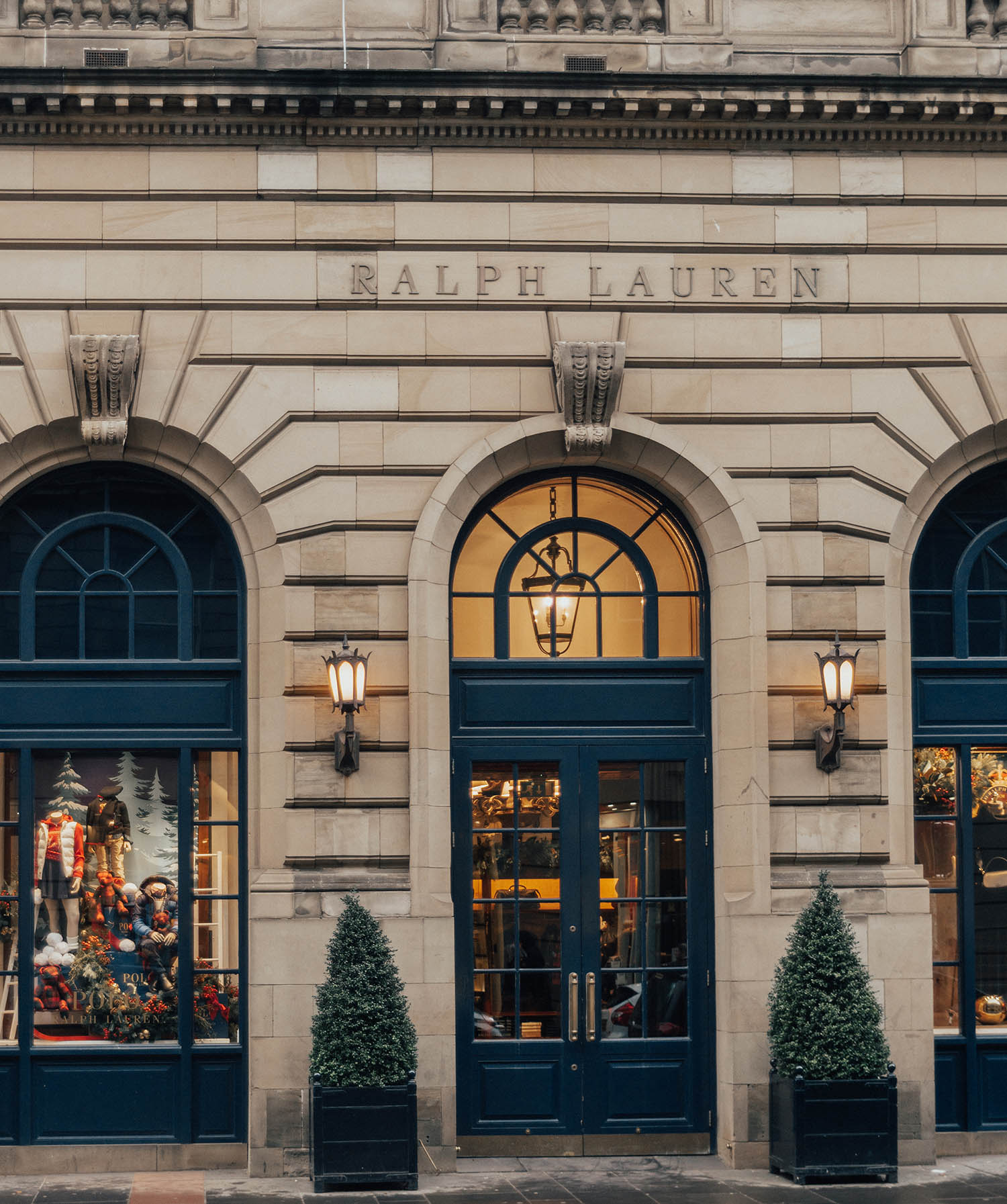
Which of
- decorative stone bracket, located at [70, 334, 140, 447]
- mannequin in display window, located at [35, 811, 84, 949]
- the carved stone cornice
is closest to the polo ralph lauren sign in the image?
the carved stone cornice

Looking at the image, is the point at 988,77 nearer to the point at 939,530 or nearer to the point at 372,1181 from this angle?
the point at 939,530

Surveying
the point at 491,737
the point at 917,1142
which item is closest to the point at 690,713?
the point at 491,737

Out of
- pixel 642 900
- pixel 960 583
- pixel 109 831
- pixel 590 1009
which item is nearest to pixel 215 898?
pixel 109 831

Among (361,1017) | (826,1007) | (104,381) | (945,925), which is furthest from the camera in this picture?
(945,925)

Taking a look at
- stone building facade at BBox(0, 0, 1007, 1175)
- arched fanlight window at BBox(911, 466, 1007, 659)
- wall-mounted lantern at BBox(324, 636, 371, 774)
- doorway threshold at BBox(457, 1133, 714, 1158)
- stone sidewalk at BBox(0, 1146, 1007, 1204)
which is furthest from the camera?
arched fanlight window at BBox(911, 466, 1007, 659)

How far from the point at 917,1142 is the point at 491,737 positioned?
5.02 m

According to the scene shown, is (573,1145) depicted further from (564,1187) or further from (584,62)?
(584,62)

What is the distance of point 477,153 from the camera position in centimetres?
1404

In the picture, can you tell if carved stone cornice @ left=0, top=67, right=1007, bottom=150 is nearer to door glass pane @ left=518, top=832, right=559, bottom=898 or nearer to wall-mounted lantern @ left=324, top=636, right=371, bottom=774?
wall-mounted lantern @ left=324, top=636, right=371, bottom=774

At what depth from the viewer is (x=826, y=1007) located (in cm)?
1271

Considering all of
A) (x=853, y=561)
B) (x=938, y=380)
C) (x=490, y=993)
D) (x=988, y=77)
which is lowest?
(x=490, y=993)

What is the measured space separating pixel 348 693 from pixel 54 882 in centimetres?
316

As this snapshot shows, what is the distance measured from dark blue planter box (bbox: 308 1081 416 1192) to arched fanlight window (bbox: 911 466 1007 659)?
6.20 metres

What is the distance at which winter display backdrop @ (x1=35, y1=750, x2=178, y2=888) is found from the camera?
13891 millimetres
